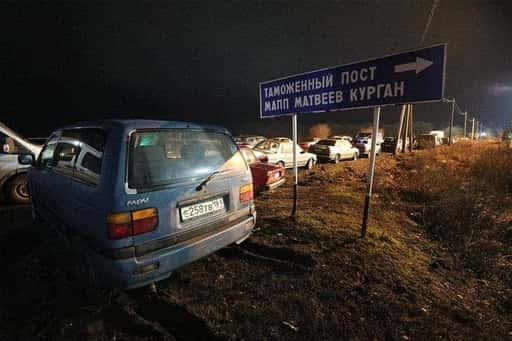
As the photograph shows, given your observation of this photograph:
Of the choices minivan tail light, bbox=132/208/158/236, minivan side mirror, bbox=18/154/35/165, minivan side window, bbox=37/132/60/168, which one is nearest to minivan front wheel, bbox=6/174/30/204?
minivan side mirror, bbox=18/154/35/165

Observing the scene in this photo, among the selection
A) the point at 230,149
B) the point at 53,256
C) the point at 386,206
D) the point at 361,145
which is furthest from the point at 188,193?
the point at 361,145

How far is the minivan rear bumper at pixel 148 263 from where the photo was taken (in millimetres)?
2076

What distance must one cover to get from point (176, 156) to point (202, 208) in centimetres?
62

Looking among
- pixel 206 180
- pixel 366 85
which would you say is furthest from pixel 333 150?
pixel 206 180

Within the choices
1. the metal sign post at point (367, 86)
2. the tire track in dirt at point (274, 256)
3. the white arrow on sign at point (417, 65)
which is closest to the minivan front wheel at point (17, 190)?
the tire track in dirt at point (274, 256)

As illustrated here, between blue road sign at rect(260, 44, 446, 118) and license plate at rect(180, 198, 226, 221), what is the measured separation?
94.1 inches

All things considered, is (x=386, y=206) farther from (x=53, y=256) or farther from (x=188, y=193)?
(x=53, y=256)

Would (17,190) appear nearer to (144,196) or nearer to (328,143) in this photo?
(144,196)

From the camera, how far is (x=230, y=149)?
10.2ft

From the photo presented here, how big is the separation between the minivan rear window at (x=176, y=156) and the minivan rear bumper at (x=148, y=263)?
63 centimetres

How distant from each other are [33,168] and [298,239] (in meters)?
4.29

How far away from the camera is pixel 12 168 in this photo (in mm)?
5582

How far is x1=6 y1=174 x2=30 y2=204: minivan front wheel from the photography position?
220 inches

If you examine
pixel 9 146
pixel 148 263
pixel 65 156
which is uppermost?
pixel 9 146
